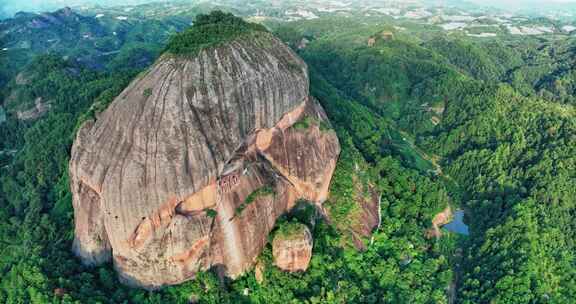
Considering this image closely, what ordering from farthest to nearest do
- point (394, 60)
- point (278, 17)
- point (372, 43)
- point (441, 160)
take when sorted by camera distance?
point (278, 17)
point (372, 43)
point (394, 60)
point (441, 160)

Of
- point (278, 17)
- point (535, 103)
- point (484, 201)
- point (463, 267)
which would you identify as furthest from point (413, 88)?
point (278, 17)

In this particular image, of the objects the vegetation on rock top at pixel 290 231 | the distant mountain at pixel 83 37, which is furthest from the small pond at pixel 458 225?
the distant mountain at pixel 83 37

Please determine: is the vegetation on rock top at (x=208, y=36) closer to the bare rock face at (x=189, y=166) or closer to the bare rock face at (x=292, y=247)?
the bare rock face at (x=189, y=166)

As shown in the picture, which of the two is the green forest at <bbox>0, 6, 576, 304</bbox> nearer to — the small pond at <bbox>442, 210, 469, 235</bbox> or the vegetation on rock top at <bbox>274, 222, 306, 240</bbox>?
the vegetation on rock top at <bbox>274, 222, 306, 240</bbox>

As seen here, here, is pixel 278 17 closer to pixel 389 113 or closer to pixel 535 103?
pixel 389 113

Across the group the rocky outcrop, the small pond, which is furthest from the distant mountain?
the small pond

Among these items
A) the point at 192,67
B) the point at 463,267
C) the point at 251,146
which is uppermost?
the point at 192,67
